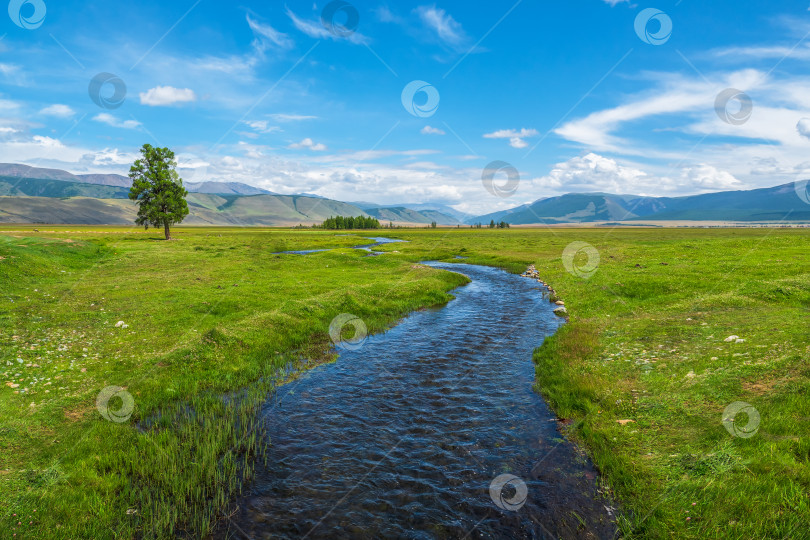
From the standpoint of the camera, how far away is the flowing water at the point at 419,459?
9.86 meters

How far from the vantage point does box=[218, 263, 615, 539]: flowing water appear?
9.86 meters

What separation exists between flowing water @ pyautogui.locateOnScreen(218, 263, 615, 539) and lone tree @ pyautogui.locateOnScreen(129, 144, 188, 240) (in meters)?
82.9

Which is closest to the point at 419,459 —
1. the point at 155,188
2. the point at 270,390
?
the point at 270,390

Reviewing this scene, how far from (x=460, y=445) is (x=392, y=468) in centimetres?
276

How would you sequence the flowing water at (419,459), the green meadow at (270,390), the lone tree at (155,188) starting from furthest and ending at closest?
1. the lone tree at (155,188)
2. the flowing water at (419,459)
3. the green meadow at (270,390)

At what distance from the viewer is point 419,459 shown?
12.6 m

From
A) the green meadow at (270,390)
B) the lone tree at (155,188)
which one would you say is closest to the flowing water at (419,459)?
the green meadow at (270,390)

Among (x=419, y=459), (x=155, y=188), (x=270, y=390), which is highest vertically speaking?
(x=155, y=188)

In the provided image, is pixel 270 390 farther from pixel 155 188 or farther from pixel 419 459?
pixel 155 188

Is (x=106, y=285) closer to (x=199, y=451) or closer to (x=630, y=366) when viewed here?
(x=199, y=451)

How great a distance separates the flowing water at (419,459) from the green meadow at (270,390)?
0.92 m

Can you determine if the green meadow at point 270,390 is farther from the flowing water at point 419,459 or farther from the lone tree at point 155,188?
the lone tree at point 155,188

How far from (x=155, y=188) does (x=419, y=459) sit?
9451 centimetres

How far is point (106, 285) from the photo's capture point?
33.5 metres
